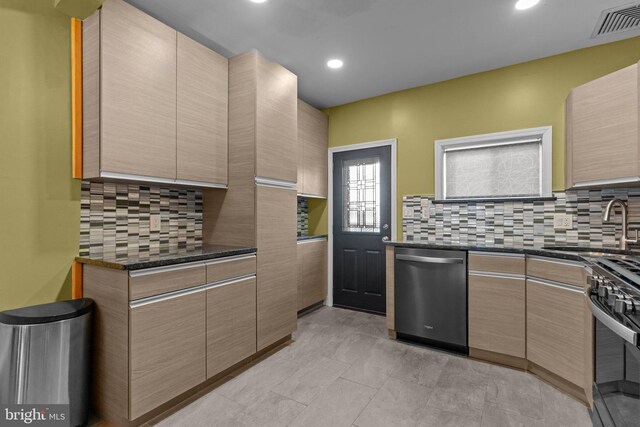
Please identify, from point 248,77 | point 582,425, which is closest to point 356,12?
point 248,77

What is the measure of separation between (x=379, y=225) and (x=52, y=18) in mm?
3258

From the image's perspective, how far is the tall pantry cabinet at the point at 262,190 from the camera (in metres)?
2.49

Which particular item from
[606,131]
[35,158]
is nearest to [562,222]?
[606,131]

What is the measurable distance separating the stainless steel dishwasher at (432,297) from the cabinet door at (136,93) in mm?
2130

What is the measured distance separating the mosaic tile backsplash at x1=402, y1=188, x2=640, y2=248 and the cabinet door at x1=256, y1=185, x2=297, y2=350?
4.63 feet

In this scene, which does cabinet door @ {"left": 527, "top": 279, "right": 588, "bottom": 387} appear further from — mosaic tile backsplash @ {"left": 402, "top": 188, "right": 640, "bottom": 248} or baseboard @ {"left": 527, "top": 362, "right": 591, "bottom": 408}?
mosaic tile backsplash @ {"left": 402, "top": 188, "right": 640, "bottom": 248}

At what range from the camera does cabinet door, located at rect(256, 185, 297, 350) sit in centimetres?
251

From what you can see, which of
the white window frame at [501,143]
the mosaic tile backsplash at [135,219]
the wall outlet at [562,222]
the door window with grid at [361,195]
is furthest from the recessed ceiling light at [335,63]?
the wall outlet at [562,222]

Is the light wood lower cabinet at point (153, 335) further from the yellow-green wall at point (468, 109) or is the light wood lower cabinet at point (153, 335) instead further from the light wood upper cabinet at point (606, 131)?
the light wood upper cabinet at point (606, 131)

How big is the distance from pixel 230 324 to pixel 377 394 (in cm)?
112

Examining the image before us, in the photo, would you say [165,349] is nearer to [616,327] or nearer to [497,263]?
[616,327]

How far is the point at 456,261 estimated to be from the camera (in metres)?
2.57

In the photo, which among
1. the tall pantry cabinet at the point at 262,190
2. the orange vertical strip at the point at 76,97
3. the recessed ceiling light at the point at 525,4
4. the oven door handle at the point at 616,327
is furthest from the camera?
the tall pantry cabinet at the point at 262,190

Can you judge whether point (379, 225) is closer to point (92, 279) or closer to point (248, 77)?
point (248, 77)
